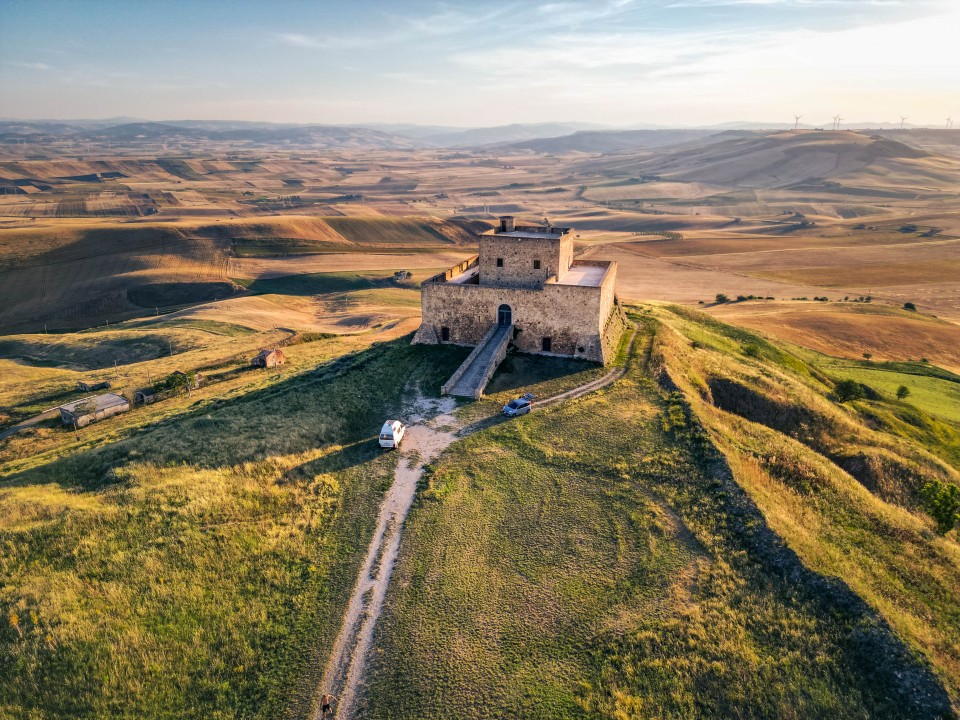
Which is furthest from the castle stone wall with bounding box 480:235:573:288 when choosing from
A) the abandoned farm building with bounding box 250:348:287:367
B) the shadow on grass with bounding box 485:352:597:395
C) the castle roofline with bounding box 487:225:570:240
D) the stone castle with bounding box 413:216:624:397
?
the abandoned farm building with bounding box 250:348:287:367

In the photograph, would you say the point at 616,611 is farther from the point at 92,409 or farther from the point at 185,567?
the point at 92,409

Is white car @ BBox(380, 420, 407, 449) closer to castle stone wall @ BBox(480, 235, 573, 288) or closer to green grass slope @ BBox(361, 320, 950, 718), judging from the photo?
green grass slope @ BBox(361, 320, 950, 718)

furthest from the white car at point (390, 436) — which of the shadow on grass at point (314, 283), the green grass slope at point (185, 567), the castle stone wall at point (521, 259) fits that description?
the shadow on grass at point (314, 283)

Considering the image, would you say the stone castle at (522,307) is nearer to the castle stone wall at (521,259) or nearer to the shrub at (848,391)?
the castle stone wall at (521,259)

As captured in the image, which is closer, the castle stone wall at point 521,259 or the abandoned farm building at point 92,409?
the abandoned farm building at point 92,409

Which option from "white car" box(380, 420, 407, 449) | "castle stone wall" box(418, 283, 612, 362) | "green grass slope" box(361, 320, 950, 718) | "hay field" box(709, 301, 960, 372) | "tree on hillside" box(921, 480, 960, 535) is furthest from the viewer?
"hay field" box(709, 301, 960, 372)
